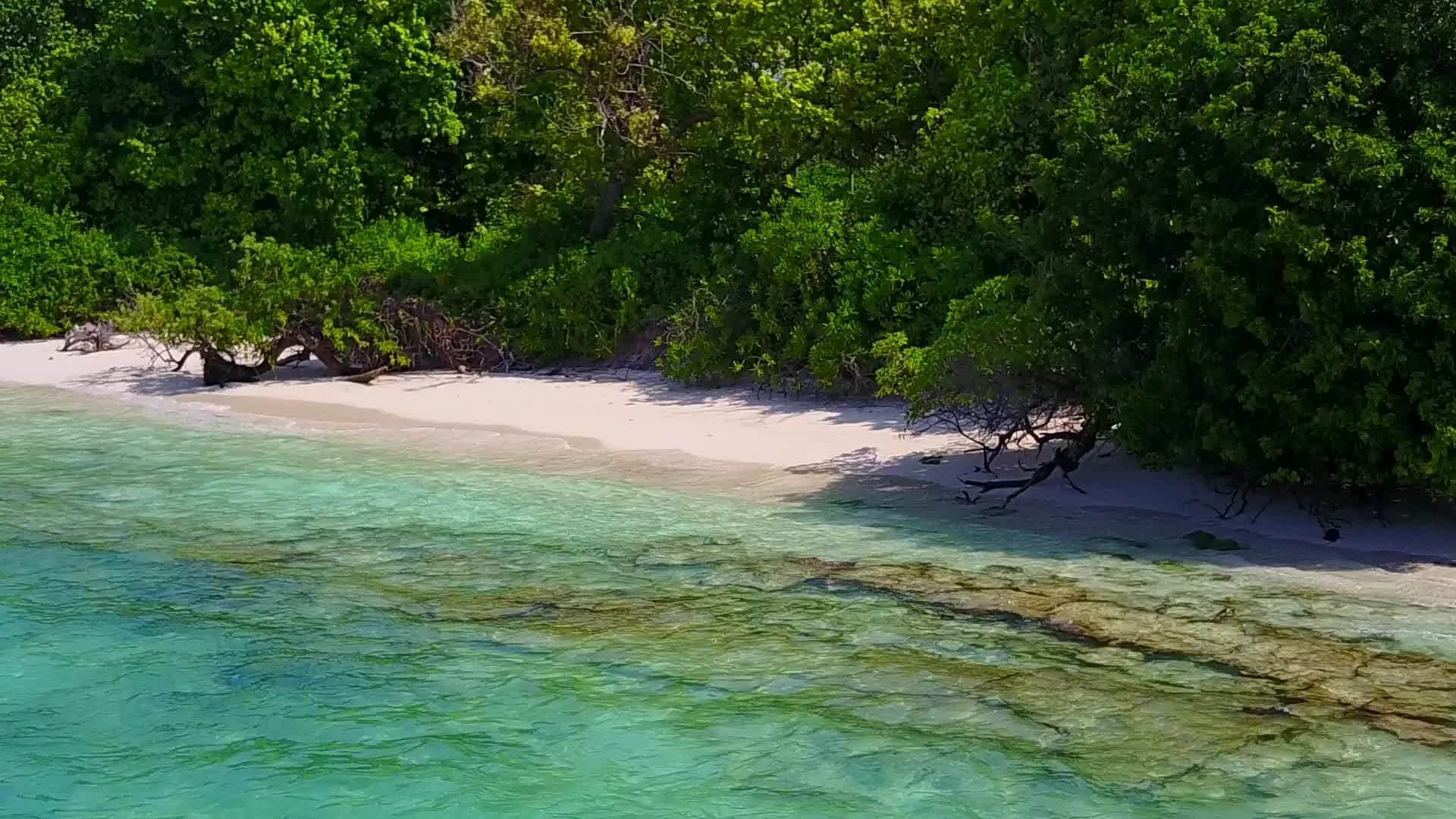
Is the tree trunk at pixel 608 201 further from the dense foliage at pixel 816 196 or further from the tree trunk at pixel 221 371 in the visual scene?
the tree trunk at pixel 221 371

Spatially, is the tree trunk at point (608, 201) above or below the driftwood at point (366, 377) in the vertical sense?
above

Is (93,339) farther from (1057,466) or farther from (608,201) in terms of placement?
(1057,466)

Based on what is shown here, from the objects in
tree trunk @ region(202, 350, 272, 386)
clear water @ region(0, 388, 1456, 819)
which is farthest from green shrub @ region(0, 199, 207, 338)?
clear water @ region(0, 388, 1456, 819)

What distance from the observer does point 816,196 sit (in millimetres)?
15711

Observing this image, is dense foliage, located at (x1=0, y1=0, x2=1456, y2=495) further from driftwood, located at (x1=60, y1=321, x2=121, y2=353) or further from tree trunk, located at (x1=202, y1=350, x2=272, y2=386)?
driftwood, located at (x1=60, y1=321, x2=121, y2=353)

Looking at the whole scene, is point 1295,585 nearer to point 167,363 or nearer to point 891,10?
point 891,10

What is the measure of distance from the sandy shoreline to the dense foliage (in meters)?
0.42

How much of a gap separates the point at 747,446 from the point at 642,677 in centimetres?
593

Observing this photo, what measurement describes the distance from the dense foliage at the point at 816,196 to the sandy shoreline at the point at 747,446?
422 millimetres

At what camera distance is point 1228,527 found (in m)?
9.98

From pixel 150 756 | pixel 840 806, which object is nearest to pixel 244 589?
pixel 150 756

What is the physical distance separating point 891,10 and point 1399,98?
7.80 m

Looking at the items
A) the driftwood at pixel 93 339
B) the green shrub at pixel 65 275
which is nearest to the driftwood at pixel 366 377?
the driftwood at pixel 93 339

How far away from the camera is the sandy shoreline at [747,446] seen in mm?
9445
